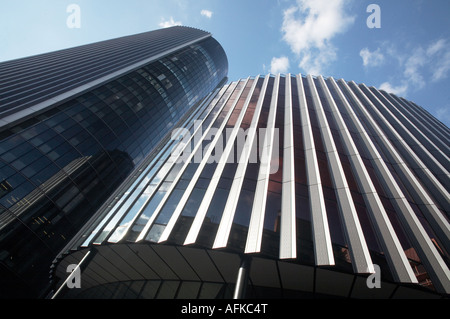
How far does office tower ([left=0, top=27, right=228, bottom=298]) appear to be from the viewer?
2405 centimetres

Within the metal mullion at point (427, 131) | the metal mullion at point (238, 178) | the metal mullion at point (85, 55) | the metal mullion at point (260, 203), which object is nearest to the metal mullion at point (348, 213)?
the metal mullion at point (260, 203)

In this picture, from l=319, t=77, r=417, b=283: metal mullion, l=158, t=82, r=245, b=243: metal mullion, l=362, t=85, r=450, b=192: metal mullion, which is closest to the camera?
l=319, t=77, r=417, b=283: metal mullion

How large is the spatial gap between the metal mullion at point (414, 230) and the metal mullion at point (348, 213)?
2590mm

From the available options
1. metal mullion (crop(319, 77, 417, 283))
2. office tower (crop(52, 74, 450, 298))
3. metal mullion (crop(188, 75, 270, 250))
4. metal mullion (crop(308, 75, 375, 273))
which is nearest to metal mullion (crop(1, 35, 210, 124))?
office tower (crop(52, 74, 450, 298))

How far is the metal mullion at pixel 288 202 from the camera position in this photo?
8109 mm

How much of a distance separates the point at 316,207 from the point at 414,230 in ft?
15.2

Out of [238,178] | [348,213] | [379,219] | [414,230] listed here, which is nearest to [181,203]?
[238,178]

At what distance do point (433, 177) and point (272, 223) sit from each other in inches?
515

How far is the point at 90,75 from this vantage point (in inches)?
1590

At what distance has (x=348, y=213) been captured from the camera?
993 centimetres

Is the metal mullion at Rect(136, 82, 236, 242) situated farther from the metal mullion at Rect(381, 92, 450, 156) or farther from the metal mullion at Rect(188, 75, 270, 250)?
the metal mullion at Rect(381, 92, 450, 156)

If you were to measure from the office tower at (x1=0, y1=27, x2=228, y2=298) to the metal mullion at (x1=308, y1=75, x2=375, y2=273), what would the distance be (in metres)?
23.1

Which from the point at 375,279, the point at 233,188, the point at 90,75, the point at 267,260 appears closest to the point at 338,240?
the point at 375,279

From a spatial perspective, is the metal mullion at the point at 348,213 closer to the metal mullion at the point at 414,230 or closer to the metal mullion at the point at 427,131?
the metal mullion at the point at 414,230
